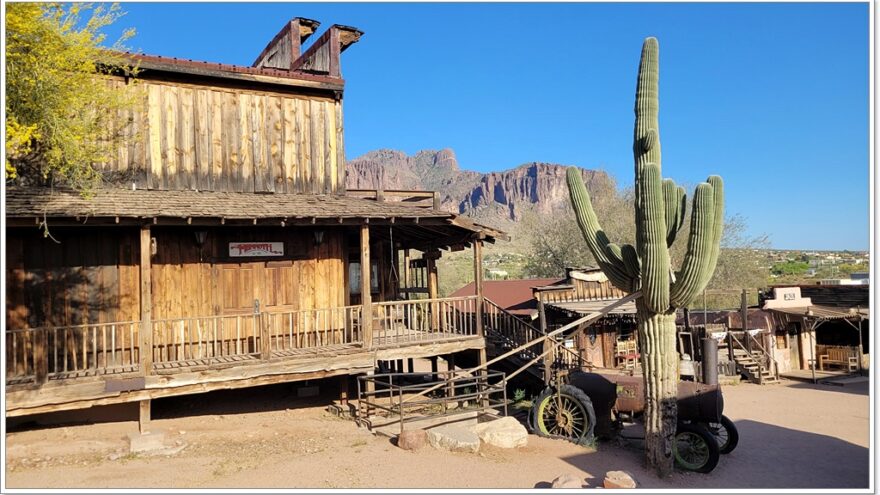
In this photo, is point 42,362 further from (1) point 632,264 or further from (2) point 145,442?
(1) point 632,264

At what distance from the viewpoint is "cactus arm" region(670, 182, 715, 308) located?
9.59m

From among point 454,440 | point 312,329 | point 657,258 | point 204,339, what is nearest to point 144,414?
point 204,339

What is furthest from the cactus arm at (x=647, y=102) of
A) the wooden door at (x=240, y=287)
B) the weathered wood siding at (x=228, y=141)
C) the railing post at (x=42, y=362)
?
the railing post at (x=42, y=362)

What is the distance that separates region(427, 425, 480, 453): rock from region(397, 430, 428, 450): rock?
0.18 meters

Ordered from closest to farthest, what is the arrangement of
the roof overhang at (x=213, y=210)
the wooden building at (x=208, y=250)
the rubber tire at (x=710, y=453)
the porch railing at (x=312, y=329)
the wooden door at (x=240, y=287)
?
the roof overhang at (x=213, y=210) → the wooden building at (x=208, y=250) → the rubber tire at (x=710, y=453) → the wooden door at (x=240, y=287) → the porch railing at (x=312, y=329)

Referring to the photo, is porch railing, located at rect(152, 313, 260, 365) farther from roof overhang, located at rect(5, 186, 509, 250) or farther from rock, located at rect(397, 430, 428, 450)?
rock, located at rect(397, 430, 428, 450)

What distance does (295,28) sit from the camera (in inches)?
599

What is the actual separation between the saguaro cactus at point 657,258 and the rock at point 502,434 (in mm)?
2292

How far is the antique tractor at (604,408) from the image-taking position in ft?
37.4

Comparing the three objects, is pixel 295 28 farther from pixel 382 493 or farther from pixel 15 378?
pixel 382 493

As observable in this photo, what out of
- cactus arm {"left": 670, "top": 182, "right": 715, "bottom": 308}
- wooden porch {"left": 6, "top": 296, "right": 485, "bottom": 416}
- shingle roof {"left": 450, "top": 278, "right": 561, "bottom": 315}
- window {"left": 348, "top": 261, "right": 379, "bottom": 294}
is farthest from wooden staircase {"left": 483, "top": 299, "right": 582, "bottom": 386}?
shingle roof {"left": 450, "top": 278, "right": 561, "bottom": 315}

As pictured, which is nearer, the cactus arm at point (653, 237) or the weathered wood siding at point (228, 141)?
the cactus arm at point (653, 237)

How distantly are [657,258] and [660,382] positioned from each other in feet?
7.10

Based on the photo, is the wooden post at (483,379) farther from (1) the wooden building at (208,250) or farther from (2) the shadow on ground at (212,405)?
(2) the shadow on ground at (212,405)
